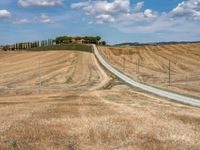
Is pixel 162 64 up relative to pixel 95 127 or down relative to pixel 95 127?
down

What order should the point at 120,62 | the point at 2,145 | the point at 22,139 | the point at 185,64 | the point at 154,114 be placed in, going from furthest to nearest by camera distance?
the point at 120,62 < the point at 185,64 < the point at 154,114 < the point at 22,139 < the point at 2,145

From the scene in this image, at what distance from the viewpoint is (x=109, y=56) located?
401 ft

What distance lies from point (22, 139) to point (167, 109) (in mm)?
15482

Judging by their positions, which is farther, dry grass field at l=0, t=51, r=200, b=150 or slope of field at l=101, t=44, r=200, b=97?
slope of field at l=101, t=44, r=200, b=97

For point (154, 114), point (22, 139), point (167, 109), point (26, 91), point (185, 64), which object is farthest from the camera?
point (185, 64)

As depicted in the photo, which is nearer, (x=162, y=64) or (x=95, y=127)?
(x=95, y=127)

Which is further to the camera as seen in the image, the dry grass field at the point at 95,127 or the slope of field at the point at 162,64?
the slope of field at the point at 162,64

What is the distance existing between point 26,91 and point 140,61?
5873 cm

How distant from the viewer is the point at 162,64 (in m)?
101

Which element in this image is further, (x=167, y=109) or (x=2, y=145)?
(x=167, y=109)

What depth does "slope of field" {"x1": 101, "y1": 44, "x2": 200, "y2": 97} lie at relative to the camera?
68350 millimetres

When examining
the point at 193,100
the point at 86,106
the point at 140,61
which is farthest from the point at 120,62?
the point at 86,106

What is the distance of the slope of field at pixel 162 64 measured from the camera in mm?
68350

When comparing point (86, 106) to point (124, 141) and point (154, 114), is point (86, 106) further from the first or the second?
point (124, 141)
